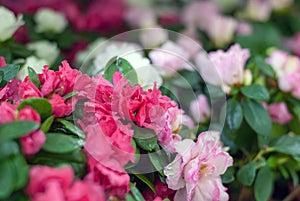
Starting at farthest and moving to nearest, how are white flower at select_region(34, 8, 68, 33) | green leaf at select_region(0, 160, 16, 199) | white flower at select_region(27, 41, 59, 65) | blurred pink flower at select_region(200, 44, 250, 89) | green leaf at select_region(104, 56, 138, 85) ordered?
white flower at select_region(34, 8, 68, 33), white flower at select_region(27, 41, 59, 65), blurred pink flower at select_region(200, 44, 250, 89), green leaf at select_region(104, 56, 138, 85), green leaf at select_region(0, 160, 16, 199)

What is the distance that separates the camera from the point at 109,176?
0.58m

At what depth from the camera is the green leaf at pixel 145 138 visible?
2.10 feet

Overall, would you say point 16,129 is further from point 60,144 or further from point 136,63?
point 136,63

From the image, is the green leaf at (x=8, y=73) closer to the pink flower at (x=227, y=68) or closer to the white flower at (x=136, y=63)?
the white flower at (x=136, y=63)

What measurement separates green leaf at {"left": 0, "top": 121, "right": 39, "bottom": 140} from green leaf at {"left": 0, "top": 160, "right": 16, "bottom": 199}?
3cm

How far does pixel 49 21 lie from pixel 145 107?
1.84ft

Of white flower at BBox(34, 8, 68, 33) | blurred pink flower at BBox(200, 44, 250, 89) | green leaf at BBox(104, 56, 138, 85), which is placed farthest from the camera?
white flower at BBox(34, 8, 68, 33)

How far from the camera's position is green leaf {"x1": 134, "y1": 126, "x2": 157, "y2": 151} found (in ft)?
2.10

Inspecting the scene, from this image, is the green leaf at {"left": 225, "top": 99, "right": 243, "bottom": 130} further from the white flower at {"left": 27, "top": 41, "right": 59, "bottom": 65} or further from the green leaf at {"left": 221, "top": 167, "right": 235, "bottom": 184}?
the white flower at {"left": 27, "top": 41, "right": 59, "bottom": 65}

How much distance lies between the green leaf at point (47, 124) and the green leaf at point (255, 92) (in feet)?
1.15

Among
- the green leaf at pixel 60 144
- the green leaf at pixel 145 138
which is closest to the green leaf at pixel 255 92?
the green leaf at pixel 145 138

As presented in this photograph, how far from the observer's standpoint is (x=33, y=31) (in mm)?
1127

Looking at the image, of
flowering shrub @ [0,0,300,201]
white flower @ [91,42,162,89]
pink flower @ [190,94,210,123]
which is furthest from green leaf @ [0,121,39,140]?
pink flower @ [190,94,210,123]

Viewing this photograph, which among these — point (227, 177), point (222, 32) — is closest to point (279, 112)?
point (227, 177)
